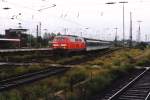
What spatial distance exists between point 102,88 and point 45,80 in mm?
3932

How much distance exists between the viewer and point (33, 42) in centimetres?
9619

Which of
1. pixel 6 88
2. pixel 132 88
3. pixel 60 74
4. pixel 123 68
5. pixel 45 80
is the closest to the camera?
pixel 6 88

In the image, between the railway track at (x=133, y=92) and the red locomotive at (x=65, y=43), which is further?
the red locomotive at (x=65, y=43)

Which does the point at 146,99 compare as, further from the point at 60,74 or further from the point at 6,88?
the point at 60,74

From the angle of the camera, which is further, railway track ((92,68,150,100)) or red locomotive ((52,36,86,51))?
red locomotive ((52,36,86,51))

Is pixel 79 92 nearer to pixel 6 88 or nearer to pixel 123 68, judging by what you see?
pixel 6 88

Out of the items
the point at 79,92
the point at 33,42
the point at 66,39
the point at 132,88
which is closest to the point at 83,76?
the point at 132,88

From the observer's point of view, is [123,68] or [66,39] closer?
[123,68]

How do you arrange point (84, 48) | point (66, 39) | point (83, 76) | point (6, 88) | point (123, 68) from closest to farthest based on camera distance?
1. point (6, 88)
2. point (83, 76)
3. point (123, 68)
4. point (66, 39)
5. point (84, 48)

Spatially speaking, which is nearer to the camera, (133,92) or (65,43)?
(133,92)

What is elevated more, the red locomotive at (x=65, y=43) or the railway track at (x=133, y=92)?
the red locomotive at (x=65, y=43)

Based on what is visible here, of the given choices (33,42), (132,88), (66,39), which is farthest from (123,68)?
(33,42)

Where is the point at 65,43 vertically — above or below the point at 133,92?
above

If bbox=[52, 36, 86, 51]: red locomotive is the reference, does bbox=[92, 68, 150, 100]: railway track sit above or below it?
below
